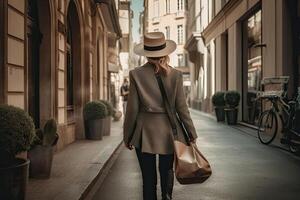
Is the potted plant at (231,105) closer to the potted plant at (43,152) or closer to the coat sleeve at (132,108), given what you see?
the potted plant at (43,152)

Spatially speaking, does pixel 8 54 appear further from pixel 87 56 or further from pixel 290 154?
pixel 87 56

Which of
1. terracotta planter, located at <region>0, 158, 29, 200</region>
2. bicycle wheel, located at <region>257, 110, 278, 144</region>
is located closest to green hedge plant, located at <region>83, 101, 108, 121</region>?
bicycle wheel, located at <region>257, 110, 278, 144</region>

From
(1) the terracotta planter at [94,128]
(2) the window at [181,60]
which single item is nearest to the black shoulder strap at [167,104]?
(1) the terracotta planter at [94,128]

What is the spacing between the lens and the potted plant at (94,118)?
1183 cm

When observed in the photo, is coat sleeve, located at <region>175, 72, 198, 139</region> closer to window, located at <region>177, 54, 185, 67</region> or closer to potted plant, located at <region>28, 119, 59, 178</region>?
potted plant, located at <region>28, 119, 59, 178</region>

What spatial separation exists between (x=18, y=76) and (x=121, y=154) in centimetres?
384

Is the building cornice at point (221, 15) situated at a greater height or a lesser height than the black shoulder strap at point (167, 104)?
greater

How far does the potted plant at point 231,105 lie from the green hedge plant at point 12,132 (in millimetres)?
13173

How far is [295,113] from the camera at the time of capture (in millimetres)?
9148

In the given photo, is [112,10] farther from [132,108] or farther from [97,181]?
[132,108]

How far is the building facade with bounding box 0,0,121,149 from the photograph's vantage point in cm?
628

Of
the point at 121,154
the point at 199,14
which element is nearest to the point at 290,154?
the point at 121,154

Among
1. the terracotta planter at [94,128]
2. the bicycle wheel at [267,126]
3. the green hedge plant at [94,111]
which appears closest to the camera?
the bicycle wheel at [267,126]

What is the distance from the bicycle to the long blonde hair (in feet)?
19.1
